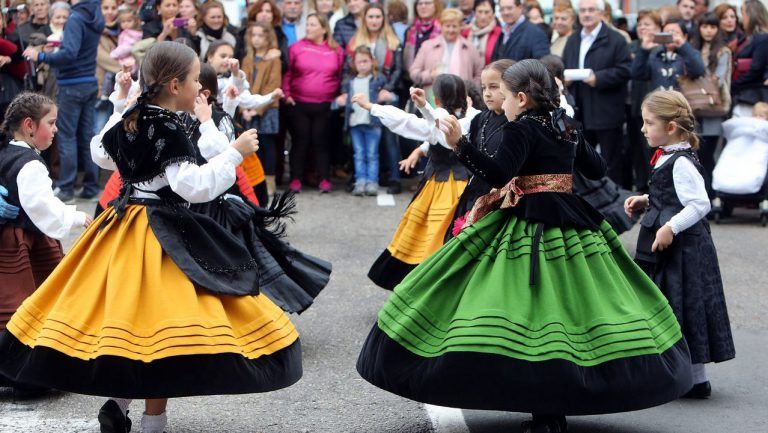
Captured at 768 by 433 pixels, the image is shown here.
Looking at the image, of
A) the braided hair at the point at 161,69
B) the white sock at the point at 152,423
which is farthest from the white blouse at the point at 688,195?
the white sock at the point at 152,423

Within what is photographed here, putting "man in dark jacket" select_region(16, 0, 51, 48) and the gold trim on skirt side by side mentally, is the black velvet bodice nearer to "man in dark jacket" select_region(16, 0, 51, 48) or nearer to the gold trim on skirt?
the gold trim on skirt

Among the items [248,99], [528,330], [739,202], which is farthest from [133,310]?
[739,202]

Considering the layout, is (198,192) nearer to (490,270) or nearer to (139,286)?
(139,286)

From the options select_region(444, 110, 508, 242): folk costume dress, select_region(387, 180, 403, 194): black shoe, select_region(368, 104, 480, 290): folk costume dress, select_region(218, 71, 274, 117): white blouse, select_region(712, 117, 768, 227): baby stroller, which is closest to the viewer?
select_region(444, 110, 508, 242): folk costume dress

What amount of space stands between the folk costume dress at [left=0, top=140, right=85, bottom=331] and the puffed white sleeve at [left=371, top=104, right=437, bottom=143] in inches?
81.8

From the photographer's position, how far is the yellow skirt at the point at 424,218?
24.6 ft

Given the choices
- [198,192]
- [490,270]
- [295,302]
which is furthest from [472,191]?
[198,192]

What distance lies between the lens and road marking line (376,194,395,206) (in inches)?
484

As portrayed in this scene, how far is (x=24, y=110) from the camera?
6.12 metres

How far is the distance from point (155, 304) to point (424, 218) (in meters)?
3.08

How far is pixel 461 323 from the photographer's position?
193 inches

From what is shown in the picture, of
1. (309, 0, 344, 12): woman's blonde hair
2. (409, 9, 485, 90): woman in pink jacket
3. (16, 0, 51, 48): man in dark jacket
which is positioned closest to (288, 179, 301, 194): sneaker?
(409, 9, 485, 90): woman in pink jacket

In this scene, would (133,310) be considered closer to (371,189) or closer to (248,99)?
(248,99)

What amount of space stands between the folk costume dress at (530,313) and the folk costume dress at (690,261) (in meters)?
0.76
